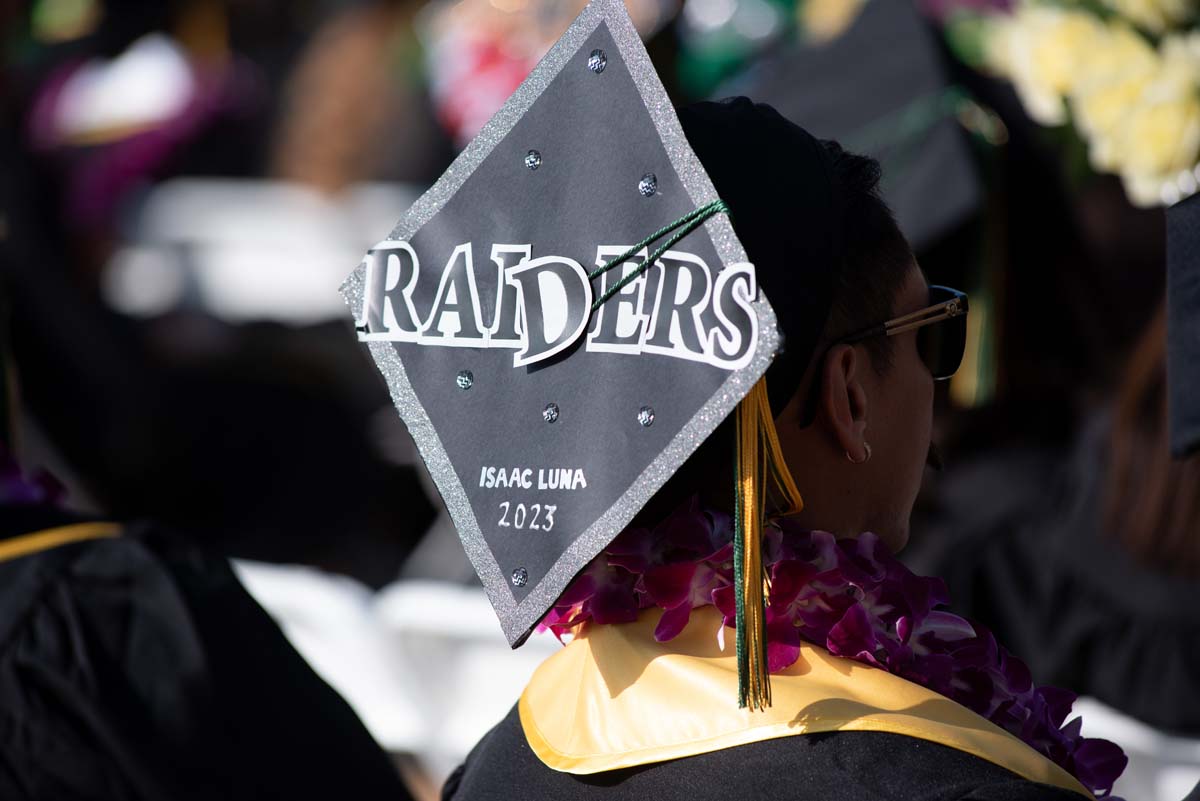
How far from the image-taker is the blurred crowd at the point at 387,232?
113 inches

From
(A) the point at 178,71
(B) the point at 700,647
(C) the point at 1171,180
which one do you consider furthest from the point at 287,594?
(A) the point at 178,71

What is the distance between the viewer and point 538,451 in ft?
4.15

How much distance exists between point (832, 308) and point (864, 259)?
0.06 metres

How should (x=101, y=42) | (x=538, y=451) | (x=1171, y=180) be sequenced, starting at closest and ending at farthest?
(x=538, y=451) < (x=1171, y=180) < (x=101, y=42)

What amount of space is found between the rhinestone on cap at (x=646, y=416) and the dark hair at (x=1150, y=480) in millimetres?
1884

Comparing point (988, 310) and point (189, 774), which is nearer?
point (189, 774)

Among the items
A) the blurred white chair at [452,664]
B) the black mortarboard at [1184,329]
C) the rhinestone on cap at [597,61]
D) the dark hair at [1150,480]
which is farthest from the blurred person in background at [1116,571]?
the rhinestone on cap at [597,61]

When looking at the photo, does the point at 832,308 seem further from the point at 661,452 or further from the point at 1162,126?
the point at 1162,126

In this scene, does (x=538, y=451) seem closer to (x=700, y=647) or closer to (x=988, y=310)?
(x=700, y=647)

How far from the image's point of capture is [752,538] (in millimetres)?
1189

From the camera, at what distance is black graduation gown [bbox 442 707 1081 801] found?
3.71 ft

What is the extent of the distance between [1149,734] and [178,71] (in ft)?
14.7

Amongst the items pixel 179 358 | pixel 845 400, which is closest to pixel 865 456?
pixel 845 400

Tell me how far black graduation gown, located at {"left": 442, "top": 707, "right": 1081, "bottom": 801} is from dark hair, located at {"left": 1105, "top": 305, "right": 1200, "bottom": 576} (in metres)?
1.80
